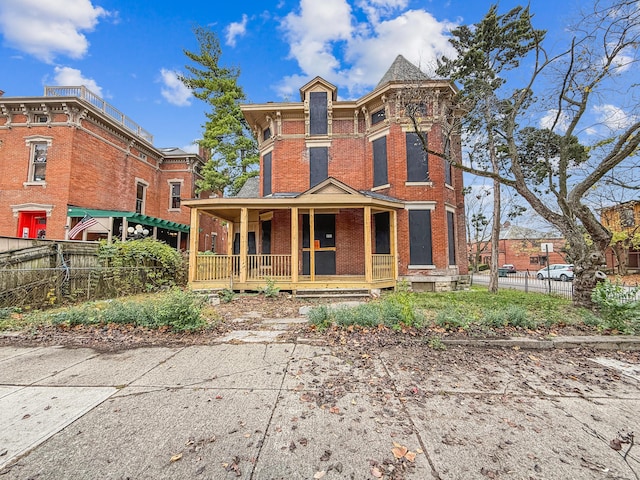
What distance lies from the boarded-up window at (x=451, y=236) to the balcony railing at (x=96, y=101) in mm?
18512

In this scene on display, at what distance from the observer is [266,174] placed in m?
13.6

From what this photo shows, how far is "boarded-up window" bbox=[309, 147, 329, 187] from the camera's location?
12.8 metres

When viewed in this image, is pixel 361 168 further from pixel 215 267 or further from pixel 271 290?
pixel 215 267

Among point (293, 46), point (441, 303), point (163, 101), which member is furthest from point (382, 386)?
point (163, 101)

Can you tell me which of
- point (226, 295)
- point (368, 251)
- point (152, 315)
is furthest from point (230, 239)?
point (152, 315)

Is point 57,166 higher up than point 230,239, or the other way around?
point 57,166

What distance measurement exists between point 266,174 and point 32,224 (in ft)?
38.8

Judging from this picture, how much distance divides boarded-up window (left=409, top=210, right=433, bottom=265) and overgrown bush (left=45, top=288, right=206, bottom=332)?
844 cm

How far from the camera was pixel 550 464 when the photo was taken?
1.97 meters

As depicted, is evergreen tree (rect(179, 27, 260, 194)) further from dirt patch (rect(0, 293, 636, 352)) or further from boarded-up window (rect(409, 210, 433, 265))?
dirt patch (rect(0, 293, 636, 352))

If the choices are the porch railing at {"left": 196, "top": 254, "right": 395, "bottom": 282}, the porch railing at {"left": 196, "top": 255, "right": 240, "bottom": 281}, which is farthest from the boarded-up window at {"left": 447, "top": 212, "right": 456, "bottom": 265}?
the porch railing at {"left": 196, "top": 255, "right": 240, "bottom": 281}

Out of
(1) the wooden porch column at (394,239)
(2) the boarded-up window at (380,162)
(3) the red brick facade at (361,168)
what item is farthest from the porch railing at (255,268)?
(2) the boarded-up window at (380,162)

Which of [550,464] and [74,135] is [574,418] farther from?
[74,135]

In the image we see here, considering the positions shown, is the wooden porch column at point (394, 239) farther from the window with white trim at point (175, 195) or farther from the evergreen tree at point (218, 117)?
the window with white trim at point (175, 195)
